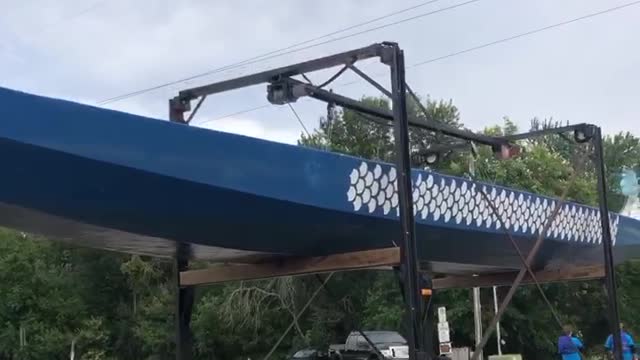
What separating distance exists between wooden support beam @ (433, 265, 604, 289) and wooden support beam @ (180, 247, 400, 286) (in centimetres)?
508

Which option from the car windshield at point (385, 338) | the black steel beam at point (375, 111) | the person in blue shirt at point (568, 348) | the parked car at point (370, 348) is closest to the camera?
the black steel beam at point (375, 111)

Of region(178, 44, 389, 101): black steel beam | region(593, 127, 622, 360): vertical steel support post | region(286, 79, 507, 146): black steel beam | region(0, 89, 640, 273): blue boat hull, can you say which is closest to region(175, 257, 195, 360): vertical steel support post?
region(0, 89, 640, 273): blue boat hull

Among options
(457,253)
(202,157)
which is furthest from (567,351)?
(202,157)

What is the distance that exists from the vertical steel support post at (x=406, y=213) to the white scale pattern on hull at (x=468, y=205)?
625 millimetres

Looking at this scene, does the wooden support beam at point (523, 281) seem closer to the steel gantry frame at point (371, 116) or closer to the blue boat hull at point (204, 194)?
the blue boat hull at point (204, 194)

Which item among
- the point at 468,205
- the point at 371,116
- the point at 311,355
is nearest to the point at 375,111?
A: the point at 371,116

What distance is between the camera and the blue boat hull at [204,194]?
23.7 ft

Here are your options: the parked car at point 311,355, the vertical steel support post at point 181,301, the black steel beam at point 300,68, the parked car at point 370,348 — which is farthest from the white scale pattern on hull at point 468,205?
the parked car at point 311,355

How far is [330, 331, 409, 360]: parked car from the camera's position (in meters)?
18.6

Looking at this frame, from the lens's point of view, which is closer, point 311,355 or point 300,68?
point 300,68

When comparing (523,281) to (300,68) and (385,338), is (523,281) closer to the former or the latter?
(385,338)

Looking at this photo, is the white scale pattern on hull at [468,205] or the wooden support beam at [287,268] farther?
the wooden support beam at [287,268]

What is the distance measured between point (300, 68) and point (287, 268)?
275 cm

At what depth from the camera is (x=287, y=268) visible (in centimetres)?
1086
